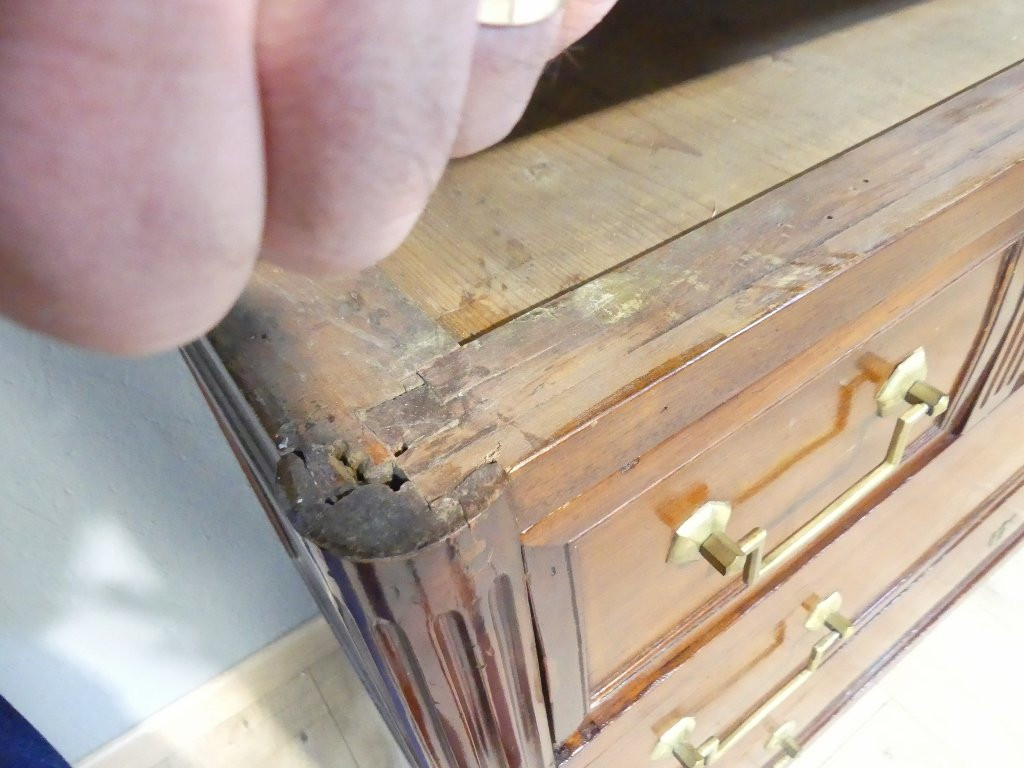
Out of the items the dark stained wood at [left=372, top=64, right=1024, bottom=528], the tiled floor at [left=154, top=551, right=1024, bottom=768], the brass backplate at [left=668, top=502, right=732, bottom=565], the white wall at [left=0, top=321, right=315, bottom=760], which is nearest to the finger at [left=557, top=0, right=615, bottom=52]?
the dark stained wood at [left=372, top=64, right=1024, bottom=528]

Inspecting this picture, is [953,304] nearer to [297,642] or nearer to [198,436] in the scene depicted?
[198,436]

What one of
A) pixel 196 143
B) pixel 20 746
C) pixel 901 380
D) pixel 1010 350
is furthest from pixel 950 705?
pixel 196 143

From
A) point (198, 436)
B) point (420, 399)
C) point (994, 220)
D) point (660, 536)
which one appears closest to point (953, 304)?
point (994, 220)

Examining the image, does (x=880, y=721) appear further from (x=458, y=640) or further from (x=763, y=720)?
(x=458, y=640)

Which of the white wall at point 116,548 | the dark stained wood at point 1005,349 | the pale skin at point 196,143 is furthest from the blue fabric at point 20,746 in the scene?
the dark stained wood at point 1005,349

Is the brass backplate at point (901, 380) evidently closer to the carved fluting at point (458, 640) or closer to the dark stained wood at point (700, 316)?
the dark stained wood at point (700, 316)

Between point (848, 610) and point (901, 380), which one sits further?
point (848, 610)

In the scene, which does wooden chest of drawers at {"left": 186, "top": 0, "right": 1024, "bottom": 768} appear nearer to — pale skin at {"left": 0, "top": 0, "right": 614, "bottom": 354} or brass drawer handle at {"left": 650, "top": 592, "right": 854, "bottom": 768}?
brass drawer handle at {"left": 650, "top": 592, "right": 854, "bottom": 768}
